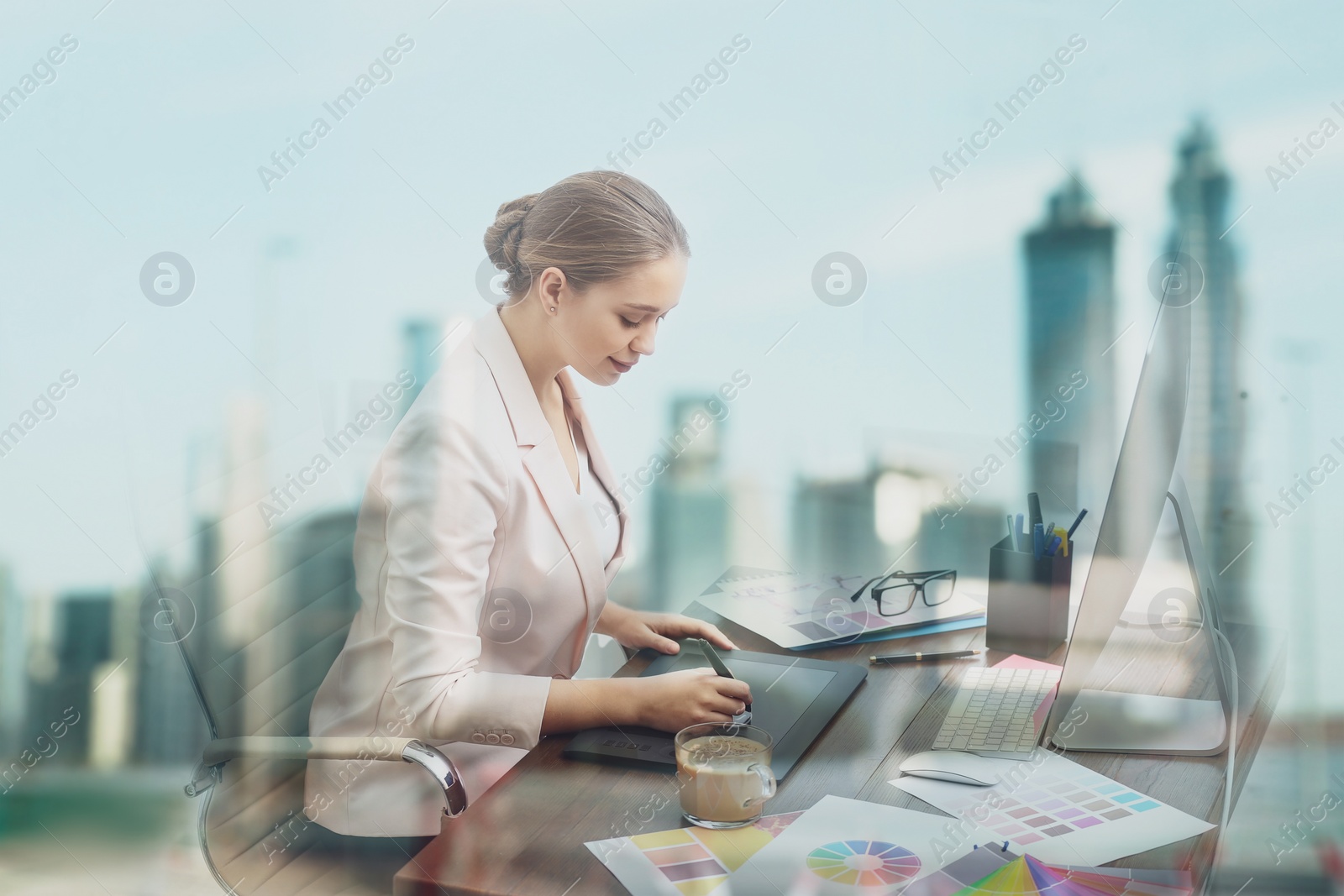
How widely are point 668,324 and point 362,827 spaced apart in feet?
2.96

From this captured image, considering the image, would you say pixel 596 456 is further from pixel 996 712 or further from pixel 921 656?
pixel 996 712

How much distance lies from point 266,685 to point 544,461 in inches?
17.4

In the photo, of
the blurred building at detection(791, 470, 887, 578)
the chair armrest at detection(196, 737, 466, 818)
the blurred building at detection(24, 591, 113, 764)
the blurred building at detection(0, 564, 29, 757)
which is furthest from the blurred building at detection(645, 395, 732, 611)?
the blurred building at detection(0, 564, 29, 757)

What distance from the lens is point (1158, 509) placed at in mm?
857

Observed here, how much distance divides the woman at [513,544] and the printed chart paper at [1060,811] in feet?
0.83

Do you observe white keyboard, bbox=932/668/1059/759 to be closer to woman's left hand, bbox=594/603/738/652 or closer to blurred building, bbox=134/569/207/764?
woman's left hand, bbox=594/603/738/652

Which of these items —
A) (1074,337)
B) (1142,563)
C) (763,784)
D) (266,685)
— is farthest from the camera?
(1074,337)

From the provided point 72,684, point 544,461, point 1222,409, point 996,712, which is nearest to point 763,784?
point 996,712

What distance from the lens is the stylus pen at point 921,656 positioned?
1.17 meters

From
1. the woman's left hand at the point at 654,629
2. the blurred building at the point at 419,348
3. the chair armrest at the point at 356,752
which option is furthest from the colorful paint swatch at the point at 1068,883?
the blurred building at the point at 419,348

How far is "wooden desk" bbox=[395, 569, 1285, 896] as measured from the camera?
685 mm

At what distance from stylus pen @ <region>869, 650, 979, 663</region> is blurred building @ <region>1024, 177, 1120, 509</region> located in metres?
0.49

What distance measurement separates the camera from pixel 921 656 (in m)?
1.17

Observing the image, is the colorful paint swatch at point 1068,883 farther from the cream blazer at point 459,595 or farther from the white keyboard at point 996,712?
the cream blazer at point 459,595
